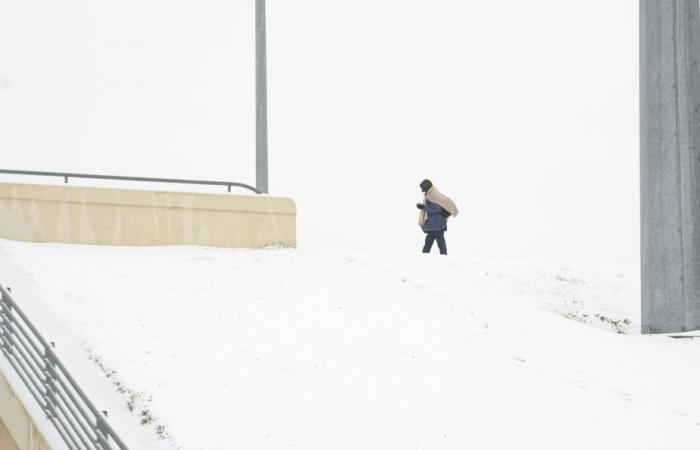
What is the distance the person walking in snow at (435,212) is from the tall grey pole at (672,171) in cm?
410

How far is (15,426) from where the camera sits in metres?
10.1

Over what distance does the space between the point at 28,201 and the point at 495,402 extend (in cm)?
854

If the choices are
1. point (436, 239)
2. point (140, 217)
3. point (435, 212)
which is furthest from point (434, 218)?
point (140, 217)

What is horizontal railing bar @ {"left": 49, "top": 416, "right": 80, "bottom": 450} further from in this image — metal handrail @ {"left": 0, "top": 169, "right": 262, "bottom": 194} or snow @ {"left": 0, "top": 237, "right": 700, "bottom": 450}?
metal handrail @ {"left": 0, "top": 169, "right": 262, "bottom": 194}

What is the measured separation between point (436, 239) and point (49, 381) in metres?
10.6

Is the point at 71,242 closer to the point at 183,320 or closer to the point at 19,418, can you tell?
the point at 183,320

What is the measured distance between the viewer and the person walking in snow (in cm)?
1877

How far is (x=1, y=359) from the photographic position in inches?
414

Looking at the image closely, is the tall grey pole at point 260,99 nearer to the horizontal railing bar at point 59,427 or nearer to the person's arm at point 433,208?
the person's arm at point 433,208

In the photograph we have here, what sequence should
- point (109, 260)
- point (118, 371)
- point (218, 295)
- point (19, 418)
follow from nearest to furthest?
point (19, 418), point (118, 371), point (218, 295), point (109, 260)

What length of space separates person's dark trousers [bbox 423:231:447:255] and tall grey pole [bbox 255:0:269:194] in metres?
3.33

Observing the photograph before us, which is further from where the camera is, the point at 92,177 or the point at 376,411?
the point at 92,177

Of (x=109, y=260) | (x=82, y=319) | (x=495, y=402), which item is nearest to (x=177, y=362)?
(x=82, y=319)

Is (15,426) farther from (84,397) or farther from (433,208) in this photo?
(433,208)
